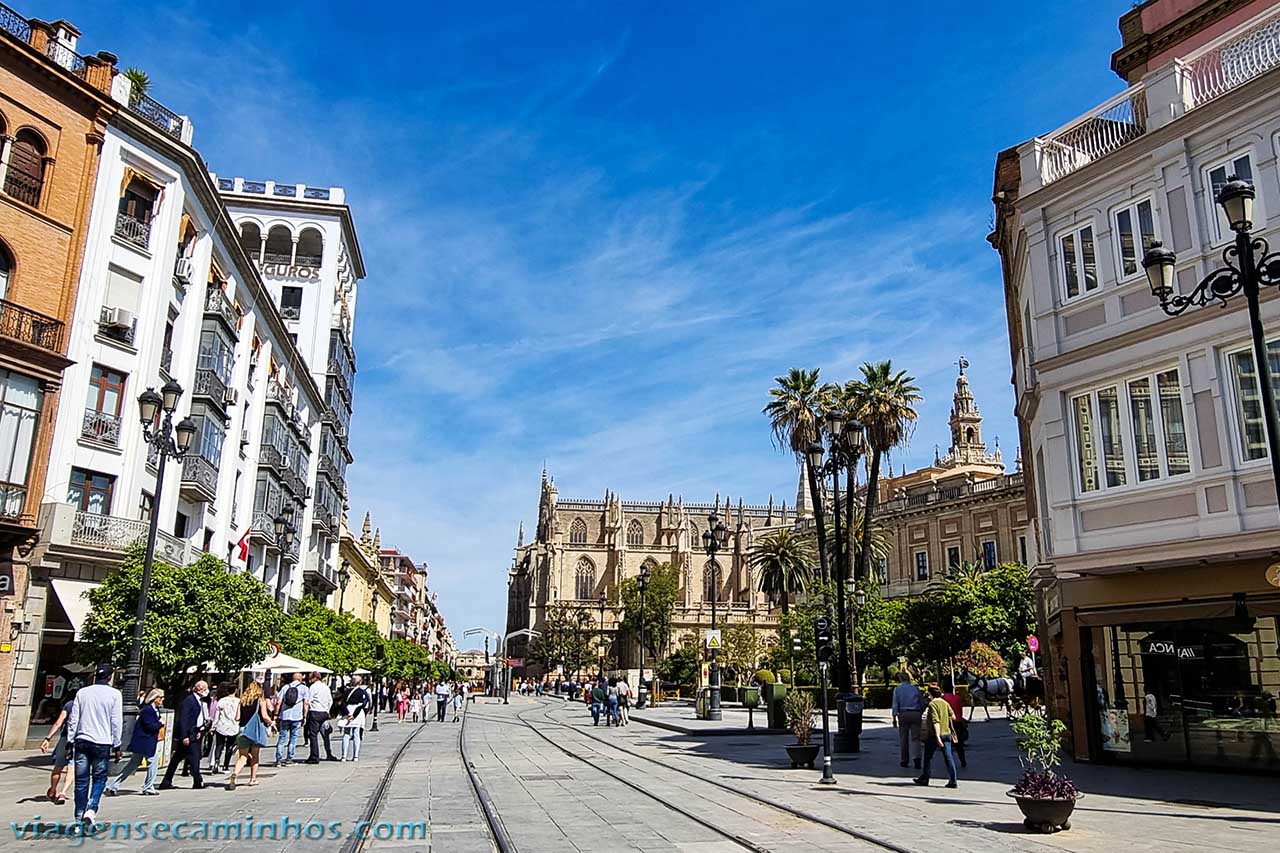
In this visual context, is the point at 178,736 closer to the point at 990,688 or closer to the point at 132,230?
the point at 132,230

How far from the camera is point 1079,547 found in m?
16.1

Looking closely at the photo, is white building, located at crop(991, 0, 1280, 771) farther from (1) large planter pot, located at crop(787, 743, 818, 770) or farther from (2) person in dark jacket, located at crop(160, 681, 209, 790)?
(2) person in dark jacket, located at crop(160, 681, 209, 790)

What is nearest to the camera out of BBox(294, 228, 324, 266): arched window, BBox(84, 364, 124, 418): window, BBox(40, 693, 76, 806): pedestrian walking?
BBox(40, 693, 76, 806): pedestrian walking

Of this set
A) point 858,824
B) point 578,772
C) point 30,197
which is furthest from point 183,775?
point 30,197

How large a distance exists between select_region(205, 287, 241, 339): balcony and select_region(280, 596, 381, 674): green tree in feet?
32.4

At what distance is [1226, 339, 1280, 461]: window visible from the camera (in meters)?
14.0

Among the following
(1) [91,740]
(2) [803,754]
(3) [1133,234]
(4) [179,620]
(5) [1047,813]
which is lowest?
(2) [803,754]

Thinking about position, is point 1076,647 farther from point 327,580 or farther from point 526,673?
point 526,673

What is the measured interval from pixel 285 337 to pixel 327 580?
Answer: 52.7ft

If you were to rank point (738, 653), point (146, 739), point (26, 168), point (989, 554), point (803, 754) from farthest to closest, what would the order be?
1. point (738, 653)
2. point (989, 554)
3. point (26, 168)
4. point (803, 754)
5. point (146, 739)

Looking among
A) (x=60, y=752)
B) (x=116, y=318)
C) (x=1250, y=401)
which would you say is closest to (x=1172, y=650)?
(x=1250, y=401)

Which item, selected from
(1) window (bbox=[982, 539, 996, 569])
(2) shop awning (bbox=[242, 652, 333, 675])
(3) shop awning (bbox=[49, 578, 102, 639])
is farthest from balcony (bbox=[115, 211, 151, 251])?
(1) window (bbox=[982, 539, 996, 569])

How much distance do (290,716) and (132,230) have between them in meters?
14.4

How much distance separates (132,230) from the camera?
82.6 ft
